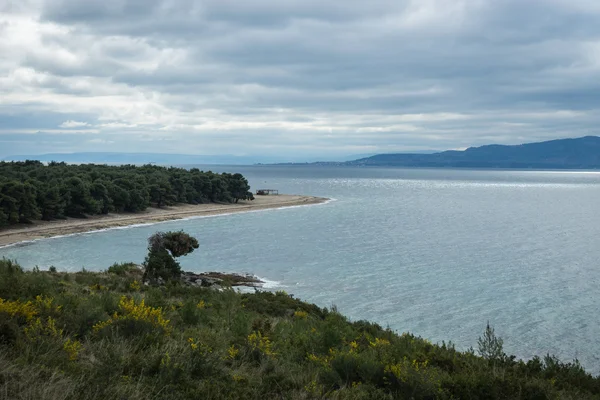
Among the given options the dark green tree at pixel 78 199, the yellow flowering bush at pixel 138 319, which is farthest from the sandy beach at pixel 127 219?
the yellow flowering bush at pixel 138 319

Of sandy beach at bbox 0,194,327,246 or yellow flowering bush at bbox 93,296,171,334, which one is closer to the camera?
yellow flowering bush at bbox 93,296,171,334

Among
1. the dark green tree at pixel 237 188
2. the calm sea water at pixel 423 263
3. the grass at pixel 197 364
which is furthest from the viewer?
the dark green tree at pixel 237 188

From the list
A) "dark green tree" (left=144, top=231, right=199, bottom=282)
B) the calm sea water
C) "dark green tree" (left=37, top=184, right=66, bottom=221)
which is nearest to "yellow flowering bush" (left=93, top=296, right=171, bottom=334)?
"dark green tree" (left=144, top=231, right=199, bottom=282)

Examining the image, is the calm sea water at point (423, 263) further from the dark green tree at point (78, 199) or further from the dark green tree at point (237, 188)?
the dark green tree at point (237, 188)

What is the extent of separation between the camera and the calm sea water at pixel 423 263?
96.5 ft

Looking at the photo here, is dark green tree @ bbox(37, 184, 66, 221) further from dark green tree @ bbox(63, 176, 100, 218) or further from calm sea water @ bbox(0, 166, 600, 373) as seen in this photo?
calm sea water @ bbox(0, 166, 600, 373)

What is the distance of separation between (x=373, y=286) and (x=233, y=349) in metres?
29.0

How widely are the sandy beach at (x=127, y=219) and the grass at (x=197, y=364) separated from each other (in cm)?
5005

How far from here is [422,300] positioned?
113ft

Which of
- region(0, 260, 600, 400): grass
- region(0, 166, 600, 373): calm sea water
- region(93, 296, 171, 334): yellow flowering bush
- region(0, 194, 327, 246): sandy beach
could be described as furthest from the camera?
region(0, 194, 327, 246): sandy beach

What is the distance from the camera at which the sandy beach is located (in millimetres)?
60719

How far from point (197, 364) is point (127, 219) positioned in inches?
2887

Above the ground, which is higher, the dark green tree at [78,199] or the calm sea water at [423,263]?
the dark green tree at [78,199]

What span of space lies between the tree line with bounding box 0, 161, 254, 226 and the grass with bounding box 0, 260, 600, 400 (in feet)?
188
